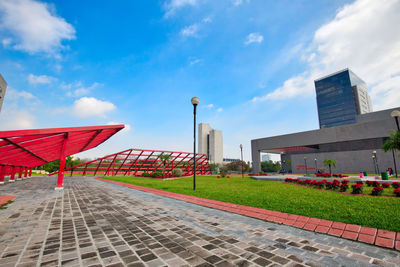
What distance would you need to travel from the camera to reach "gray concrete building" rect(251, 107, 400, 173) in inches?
1439

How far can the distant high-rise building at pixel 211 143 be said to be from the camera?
510ft

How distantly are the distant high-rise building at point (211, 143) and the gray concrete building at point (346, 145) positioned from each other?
101237 millimetres

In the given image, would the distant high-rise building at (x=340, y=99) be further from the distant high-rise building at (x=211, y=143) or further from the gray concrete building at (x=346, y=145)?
the distant high-rise building at (x=211, y=143)

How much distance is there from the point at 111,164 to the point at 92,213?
Result: 127 ft

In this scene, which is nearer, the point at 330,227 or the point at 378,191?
the point at 330,227

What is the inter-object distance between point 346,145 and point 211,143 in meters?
118

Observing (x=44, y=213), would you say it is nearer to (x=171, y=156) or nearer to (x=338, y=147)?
(x=171, y=156)

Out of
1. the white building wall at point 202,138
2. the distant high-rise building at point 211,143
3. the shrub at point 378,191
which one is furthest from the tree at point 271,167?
the shrub at point 378,191

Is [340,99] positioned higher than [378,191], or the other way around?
[340,99]

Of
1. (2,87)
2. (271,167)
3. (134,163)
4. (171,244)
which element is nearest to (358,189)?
(171,244)

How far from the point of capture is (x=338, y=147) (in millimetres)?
43594

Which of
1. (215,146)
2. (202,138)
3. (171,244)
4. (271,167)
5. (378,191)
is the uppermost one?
(202,138)

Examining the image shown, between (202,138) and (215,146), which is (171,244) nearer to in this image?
(215,146)

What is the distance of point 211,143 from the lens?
158 m
